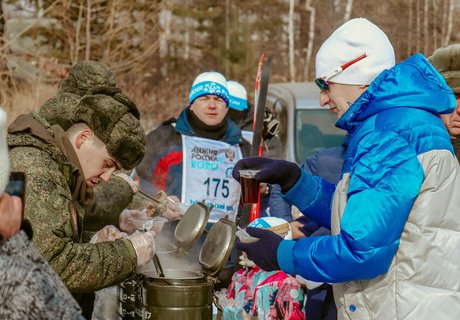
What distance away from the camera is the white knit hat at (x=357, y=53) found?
10.5 feet

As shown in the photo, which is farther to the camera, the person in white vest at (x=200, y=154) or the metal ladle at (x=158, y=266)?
the person in white vest at (x=200, y=154)

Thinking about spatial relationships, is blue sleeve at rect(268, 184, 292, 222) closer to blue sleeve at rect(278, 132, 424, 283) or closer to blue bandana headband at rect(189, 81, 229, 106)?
blue bandana headband at rect(189, 81, 229, 106)

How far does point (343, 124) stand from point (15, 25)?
59.5 feet

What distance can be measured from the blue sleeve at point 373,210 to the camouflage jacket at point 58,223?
0.87m

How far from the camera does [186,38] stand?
116 feet

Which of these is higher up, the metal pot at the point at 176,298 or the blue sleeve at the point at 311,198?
the blue sleeve at the point at 311,198

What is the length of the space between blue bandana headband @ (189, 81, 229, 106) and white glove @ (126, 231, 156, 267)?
3006 mm

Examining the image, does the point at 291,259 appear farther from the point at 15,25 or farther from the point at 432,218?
the point at 15,25

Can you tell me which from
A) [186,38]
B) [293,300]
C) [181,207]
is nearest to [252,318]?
[293,300]

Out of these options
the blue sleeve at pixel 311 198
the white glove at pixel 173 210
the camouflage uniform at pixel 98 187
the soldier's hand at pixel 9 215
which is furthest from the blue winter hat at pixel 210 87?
the soldier's hand at pixel 9 215

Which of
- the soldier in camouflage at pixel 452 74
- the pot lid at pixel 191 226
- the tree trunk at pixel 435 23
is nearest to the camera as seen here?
the pot lid at pixel 191 226

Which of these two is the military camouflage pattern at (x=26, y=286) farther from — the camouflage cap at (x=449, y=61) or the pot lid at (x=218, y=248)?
the camouflage cap at (x=449, y=61)

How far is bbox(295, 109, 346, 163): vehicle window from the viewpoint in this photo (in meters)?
7.86

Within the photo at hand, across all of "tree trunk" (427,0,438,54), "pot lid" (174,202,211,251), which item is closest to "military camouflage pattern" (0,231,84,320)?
"pot lid" (174,202,211,251)
